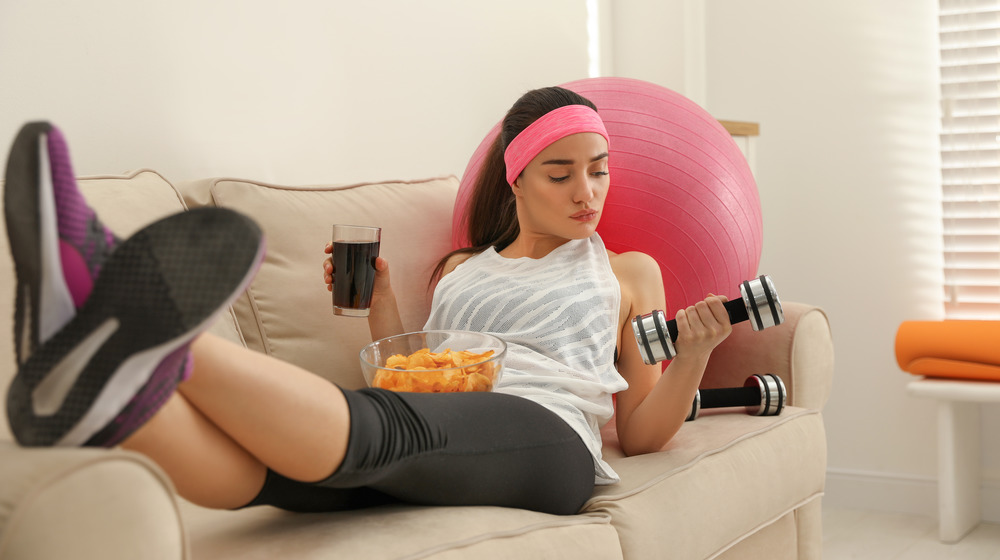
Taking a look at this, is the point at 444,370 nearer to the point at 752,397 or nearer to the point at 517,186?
the point at 517,186

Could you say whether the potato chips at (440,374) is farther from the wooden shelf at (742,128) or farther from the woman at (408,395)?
the wooden shelf at (742,128)

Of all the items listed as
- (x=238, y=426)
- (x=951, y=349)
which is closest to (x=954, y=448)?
(x=951, y=349)

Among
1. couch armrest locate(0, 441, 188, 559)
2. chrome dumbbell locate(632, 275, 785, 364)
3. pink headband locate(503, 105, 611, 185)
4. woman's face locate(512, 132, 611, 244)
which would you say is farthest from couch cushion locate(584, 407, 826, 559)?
couch armrest locate(0, 441, 188, 559)

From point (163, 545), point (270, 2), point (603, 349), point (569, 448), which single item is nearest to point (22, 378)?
point (163, 545)

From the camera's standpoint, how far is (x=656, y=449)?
1.51 meters

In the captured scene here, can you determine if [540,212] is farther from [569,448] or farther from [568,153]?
[569,448]

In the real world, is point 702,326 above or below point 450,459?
above

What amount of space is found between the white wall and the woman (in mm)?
561

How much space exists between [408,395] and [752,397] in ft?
2.83

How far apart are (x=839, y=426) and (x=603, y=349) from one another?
67.5 inches

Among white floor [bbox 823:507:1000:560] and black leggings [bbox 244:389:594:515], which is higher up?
black leggings [bbox 244:389:594:515]

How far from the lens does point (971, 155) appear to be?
265 cm

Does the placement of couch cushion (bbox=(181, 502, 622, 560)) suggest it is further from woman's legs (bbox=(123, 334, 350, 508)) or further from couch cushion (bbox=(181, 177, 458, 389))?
couch cushion (bbox=(181, 177, 458, 389))

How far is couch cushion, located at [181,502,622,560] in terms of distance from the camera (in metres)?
1.01
